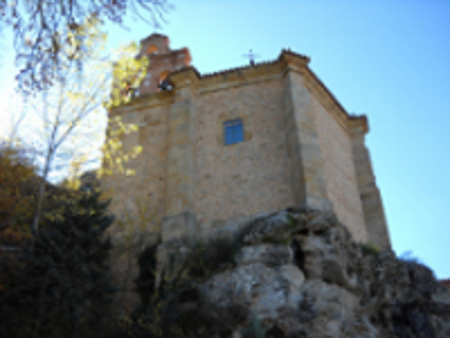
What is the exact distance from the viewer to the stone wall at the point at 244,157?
13.3 m

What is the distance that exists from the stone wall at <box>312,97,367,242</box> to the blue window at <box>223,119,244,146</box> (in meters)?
2.49

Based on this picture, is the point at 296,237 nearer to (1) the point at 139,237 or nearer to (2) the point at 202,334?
(2) the point at 202,334

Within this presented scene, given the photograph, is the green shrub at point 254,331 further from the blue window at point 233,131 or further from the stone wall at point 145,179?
the blue window at point 233,131

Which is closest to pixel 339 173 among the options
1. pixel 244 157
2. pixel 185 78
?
pixel 244 157

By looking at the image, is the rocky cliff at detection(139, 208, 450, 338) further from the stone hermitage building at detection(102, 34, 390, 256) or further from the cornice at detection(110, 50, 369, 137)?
the cornice at detection(110, 50, 369, 137)

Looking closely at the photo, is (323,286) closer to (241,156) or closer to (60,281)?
(241,156)

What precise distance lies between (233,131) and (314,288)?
589 cm

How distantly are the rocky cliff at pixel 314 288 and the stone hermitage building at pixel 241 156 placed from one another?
1.19m

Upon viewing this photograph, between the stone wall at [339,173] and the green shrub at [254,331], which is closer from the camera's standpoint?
the green shrub at [254,331]

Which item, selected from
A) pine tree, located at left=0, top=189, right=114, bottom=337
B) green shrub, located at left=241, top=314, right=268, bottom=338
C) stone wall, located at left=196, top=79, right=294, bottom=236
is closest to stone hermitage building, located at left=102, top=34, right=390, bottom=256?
stone wall, located at left=196, top=79, right=294, bottom=236

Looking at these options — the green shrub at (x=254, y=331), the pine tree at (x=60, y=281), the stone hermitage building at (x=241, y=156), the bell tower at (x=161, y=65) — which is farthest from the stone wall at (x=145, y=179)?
the green shrub at (x=254, y=331)

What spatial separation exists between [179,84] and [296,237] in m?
6.89

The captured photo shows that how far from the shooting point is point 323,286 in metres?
10.8

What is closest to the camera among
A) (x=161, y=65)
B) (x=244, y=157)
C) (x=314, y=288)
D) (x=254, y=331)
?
(x=254, y=331)
